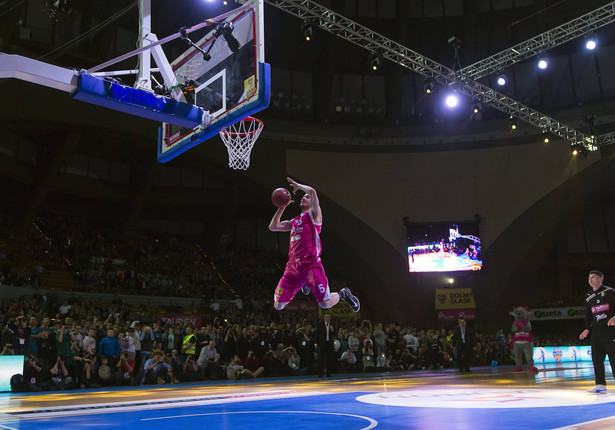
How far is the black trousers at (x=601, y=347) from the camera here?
26.3 ft

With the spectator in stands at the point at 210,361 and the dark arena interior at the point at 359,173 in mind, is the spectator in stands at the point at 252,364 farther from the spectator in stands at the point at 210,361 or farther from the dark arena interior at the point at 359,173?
the dark arena interior at the point at 359,173

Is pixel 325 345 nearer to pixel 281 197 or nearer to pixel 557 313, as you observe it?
pixel 281 197

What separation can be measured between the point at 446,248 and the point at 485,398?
21256 mm

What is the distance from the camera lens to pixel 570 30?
19.3m

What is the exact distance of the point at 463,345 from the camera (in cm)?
1700

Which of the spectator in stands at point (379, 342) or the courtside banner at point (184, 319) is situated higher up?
the courtside banner at point (184, 319)

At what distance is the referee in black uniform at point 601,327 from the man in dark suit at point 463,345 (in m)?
8.57

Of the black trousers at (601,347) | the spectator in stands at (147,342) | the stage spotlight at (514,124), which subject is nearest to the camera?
the black trousers at (601,347)

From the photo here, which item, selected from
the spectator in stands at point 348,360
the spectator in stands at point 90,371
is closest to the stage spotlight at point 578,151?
the spectator in stands at point 348,360

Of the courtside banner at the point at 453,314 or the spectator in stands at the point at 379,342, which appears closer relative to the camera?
the spectator in stands at the point at 379,342

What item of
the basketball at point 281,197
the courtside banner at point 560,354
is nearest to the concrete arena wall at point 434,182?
the courtside banner at point 560,354

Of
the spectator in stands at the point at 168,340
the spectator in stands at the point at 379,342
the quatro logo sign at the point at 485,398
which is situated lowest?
the quatro logo sign at the point at 485,398

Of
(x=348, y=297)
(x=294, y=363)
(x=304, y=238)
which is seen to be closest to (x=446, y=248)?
(x=294, y=363)

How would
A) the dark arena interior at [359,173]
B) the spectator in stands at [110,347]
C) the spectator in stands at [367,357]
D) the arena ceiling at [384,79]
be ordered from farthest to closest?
the arena ceiling at [384,79] < the dark arena interior at [359,173] < the spectator in stands at [367,357] < the spectator in stands at [110,347]
